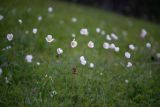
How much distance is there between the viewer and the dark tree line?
47.6 ft

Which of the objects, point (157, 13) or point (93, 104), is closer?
point (93, 104)

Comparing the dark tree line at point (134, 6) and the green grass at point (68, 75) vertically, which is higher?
the green grass at point (68, 75)

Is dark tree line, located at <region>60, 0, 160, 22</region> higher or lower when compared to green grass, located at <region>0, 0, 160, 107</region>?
lower

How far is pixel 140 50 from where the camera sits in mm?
6680

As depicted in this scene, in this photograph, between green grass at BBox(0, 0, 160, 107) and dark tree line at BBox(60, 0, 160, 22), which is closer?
green grass at BBox(0, 0, 160, 107)

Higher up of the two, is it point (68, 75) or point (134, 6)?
point (68, 75)

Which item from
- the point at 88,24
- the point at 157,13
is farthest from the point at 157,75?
the point at 157,13

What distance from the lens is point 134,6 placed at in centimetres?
1466

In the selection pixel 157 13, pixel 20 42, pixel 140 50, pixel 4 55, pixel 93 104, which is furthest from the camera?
pixel 157 13

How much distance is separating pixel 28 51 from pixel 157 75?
2.61 metres

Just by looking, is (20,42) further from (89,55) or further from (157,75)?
(157,75)

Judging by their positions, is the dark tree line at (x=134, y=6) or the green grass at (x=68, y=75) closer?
the green grass at (x=68, y=75)

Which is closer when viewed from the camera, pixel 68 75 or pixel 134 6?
pixel 68 75

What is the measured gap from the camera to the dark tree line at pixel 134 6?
14.5 m
